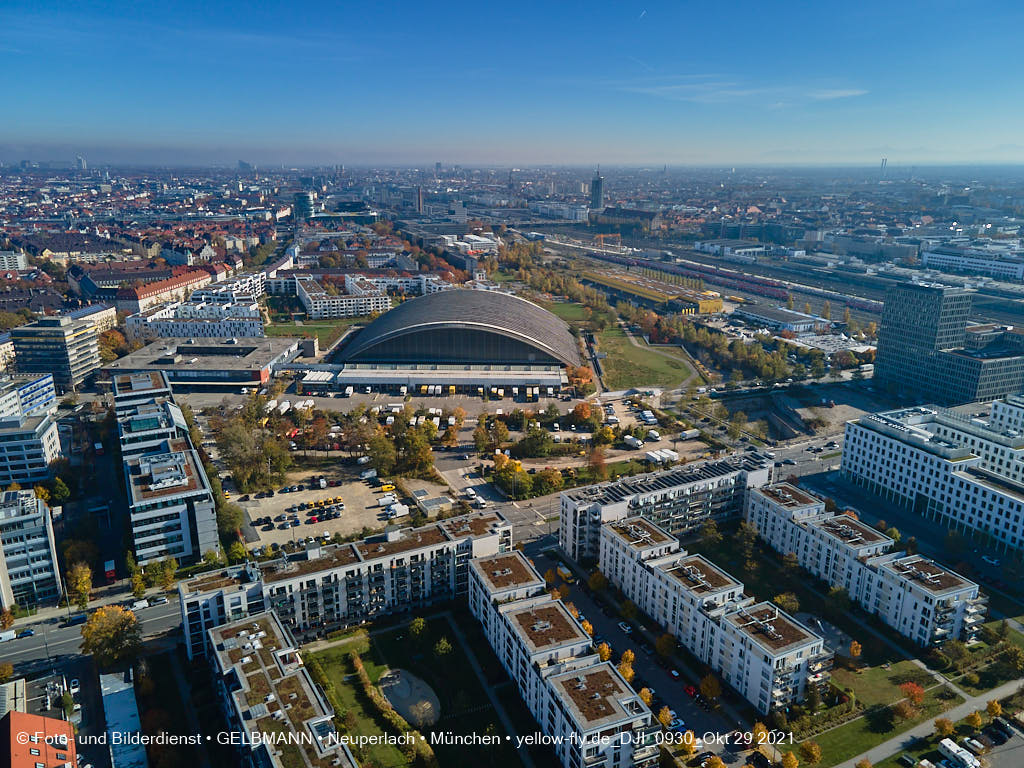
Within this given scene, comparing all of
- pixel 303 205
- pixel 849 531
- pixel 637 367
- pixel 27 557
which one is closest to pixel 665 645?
pixel 849 531

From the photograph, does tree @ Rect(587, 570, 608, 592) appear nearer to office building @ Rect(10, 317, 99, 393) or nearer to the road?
the road

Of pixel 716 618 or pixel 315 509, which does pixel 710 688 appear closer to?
pixel 716 618

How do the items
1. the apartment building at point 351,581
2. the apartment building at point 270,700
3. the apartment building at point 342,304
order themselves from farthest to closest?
the apartment building at point 342,304 < the apartment building at point 351,581 < the apartment building at point 270,700

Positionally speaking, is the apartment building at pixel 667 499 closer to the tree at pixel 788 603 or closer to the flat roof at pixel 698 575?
the flat roof at pixel 698 575

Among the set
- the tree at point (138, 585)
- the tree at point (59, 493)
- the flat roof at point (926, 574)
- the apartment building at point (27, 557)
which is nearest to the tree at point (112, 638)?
the tree at point (138, 585)

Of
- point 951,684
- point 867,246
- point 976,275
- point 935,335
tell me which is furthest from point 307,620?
point 867,246
